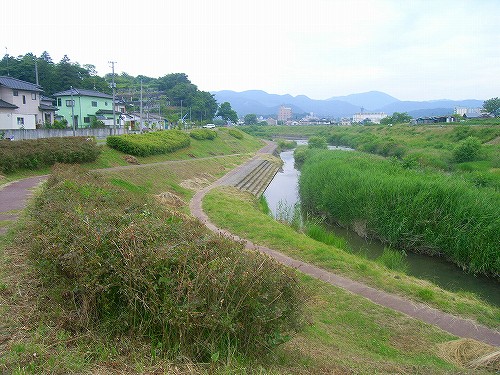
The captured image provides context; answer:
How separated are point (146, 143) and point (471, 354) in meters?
24.6

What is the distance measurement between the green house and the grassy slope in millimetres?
41302

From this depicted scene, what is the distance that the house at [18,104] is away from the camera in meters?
31.4

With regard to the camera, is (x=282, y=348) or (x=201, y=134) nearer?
(x=282, y=348)

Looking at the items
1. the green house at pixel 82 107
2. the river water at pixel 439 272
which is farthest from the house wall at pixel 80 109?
the river water at pixel 439 272

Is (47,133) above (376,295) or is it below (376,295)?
above

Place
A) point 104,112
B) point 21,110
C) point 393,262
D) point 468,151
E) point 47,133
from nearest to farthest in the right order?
point 393,262
point 47,133
point 468,151
point 21,110
point 104,112

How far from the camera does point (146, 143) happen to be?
90.6ft

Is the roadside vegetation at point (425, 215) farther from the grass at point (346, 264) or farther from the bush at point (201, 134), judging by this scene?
the bush at point (201, 134)

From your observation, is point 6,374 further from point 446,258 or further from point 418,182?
point 418,182

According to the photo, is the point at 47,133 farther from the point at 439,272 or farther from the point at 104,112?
the point at 439,272

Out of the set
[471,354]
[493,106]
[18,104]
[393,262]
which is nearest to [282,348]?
[471,354]

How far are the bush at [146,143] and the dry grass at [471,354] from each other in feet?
74.0

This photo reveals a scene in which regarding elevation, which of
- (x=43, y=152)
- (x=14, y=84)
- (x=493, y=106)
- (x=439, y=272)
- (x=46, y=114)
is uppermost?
(x=493, y=106)

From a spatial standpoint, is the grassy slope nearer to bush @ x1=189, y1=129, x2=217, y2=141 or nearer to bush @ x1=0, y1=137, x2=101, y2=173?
bush @ x1=0, y1=137, x2=101, y2=173
